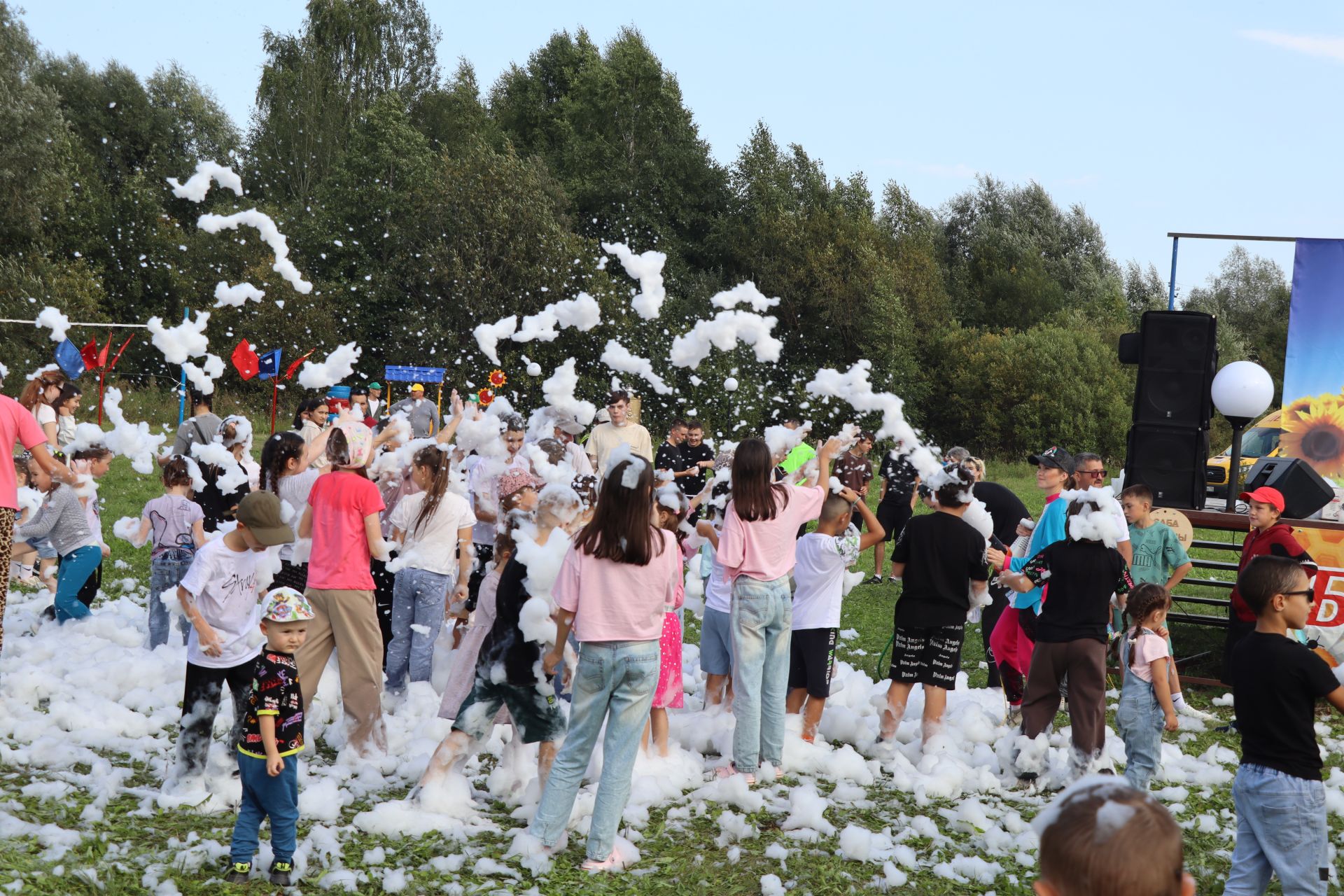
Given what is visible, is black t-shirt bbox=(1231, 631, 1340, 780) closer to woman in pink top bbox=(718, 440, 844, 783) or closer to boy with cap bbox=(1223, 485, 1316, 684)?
woman in pink top bbox=(718, 440, 844, 783)

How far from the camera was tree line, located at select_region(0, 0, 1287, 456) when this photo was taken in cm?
3044

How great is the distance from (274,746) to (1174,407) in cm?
798

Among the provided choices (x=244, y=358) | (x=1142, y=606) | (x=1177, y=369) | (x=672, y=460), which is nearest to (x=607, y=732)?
(x=1142, y=606)

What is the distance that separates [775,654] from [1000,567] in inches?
60.9

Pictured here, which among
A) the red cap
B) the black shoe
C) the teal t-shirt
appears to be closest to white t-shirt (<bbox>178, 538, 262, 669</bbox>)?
the black shoe

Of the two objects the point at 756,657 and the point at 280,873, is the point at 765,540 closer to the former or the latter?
the point at 756,657

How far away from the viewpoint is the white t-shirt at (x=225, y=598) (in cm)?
502

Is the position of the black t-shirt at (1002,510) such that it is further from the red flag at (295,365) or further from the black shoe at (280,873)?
the red flag at (295,365)

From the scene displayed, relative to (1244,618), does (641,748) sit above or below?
below

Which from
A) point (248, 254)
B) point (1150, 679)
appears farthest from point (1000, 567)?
point (248, 254)

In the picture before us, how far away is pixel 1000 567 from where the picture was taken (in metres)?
6.57

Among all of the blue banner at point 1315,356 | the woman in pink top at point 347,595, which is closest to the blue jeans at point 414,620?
the woman in pink top at point 347,595

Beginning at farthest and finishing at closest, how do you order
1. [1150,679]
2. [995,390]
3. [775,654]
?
[995,390]
[775,654]
[1150,679]

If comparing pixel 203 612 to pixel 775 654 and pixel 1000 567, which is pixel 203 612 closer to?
pixel 775 654
